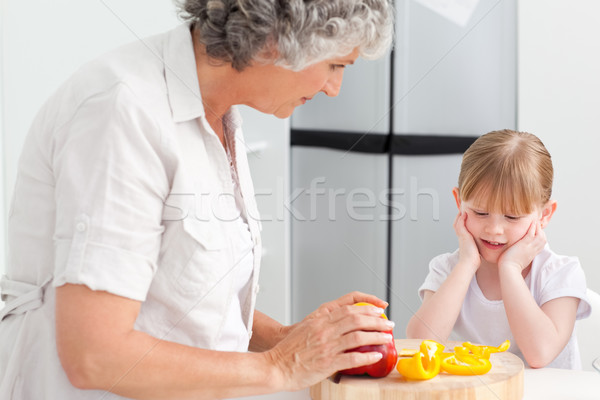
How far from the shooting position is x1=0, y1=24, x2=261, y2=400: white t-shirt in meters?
0.72

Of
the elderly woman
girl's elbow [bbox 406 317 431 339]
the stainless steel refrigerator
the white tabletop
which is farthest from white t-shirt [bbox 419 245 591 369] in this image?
the stainless steel refrigerator

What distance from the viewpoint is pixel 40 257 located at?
2.67ft

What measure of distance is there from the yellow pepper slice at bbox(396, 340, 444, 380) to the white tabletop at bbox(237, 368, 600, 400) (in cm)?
15

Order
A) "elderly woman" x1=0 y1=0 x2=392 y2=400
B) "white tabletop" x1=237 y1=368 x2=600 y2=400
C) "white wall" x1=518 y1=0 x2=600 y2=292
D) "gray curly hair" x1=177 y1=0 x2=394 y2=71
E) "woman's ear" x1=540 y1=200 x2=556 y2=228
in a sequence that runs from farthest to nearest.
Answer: "white wall" x1=518 y1=0 x2=600 y2=292 → "woman's ear" x1=540 y1=200 x2=556 y2=228 → "white tabletop" x1=237 y1=368 x2=600 y2=400 → "gray curly hair" x1=177 y1=0 x2=394 y2=71 → "elderly woman" x1=0 y1=0 x2=392 y2=400

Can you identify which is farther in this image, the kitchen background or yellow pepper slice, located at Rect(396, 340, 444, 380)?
the kitchen background

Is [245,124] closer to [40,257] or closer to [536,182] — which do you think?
[536,182]

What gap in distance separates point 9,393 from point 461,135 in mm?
1658

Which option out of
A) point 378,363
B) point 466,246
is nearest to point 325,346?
point 378,363

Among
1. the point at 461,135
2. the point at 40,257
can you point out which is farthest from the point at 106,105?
the point at 461,135

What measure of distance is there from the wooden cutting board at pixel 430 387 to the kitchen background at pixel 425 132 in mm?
A: 1300

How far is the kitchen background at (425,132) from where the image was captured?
2068mm

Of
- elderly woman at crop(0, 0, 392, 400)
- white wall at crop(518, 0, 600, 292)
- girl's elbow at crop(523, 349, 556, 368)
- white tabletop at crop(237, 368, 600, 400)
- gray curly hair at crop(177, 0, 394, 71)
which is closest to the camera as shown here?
elderly woman at crop(0, 0, 392, 400)

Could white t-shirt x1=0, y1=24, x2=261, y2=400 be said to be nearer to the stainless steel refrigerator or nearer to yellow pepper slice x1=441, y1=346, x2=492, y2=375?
yellow pepper slice x1=441, y1=346, x2=492, y2=375

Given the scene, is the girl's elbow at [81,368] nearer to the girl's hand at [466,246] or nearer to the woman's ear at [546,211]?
the girl's hand at [466,246]
